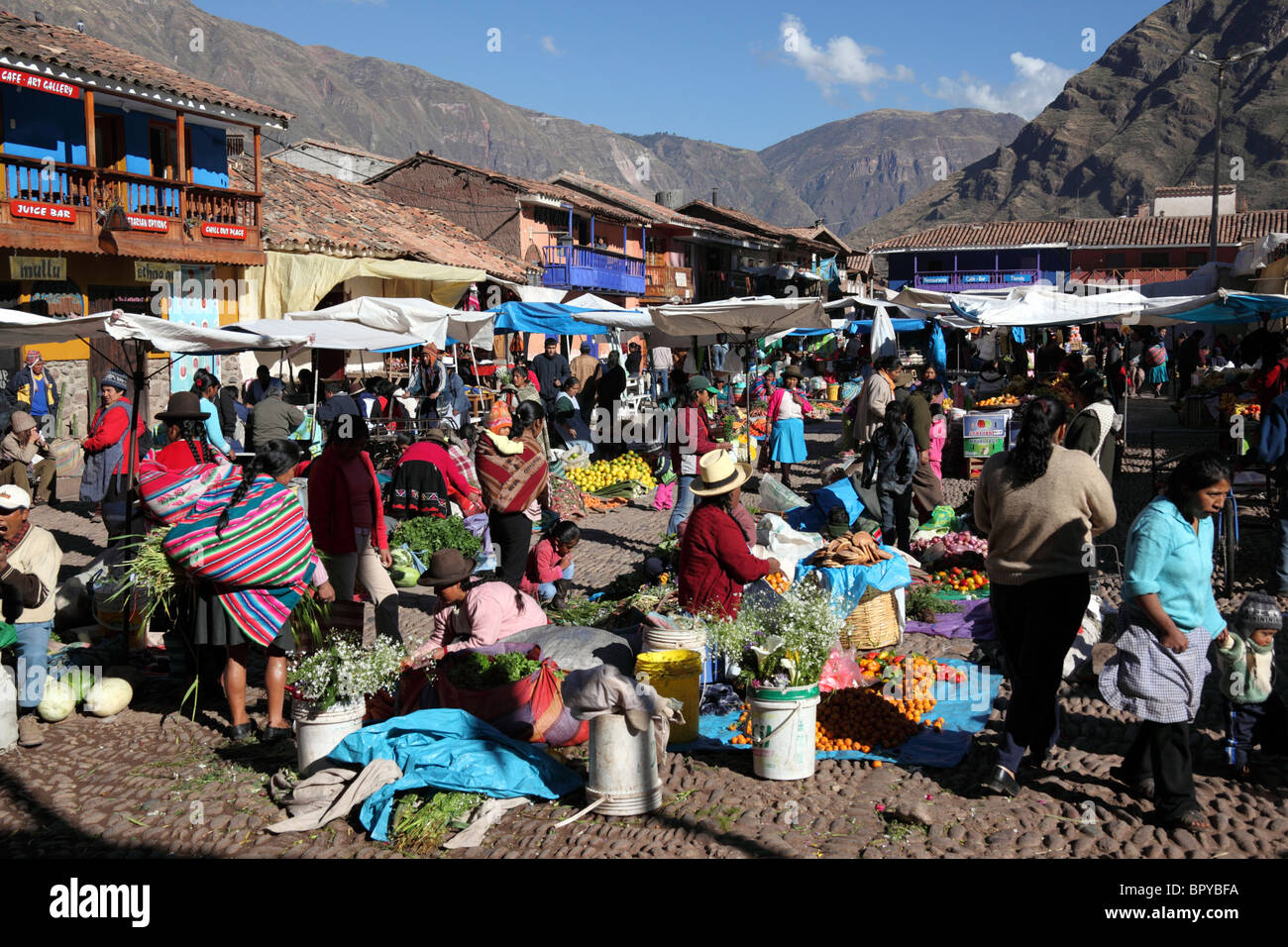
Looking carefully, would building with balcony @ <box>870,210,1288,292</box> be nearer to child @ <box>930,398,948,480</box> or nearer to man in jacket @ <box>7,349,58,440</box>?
child @ <box>930,398,948,480</box>

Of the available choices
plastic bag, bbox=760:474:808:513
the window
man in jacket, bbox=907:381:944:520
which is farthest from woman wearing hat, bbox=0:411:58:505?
the window

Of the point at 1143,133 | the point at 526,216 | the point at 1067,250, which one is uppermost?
the point at 1143,133

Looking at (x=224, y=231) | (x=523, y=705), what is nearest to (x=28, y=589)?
(x=523, y=705)

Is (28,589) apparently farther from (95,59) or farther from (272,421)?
(95,59)

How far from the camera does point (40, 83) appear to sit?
1595cm

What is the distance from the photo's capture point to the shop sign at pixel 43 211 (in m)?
15.9

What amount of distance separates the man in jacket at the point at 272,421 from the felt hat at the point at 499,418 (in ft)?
6.96

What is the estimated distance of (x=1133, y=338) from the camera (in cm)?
3092

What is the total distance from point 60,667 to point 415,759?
2889 mm

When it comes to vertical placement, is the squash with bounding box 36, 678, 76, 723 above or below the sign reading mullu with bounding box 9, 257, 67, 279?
below

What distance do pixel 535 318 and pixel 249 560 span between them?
1257 centimetres

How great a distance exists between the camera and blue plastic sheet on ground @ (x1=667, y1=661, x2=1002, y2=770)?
5.54 meters

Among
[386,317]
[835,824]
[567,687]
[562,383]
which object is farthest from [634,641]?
[562,383]

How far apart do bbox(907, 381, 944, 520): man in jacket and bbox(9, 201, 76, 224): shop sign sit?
511 inches
